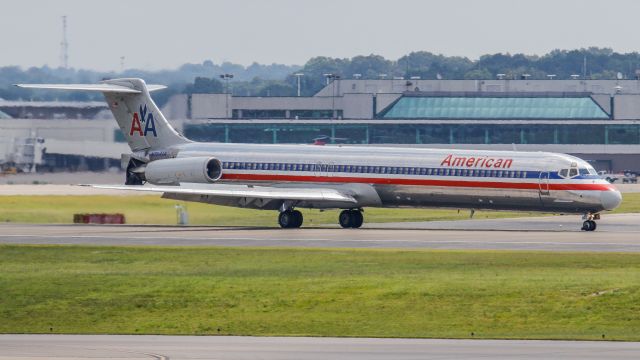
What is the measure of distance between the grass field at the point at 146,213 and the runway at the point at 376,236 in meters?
4.34

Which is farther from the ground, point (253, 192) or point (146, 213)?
point (253, 192)

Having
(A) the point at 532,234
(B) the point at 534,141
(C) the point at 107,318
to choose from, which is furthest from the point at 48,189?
(B) the point at 534,141

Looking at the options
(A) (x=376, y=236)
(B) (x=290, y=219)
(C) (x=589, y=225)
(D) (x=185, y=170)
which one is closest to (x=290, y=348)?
(A) (x=376, y=236)

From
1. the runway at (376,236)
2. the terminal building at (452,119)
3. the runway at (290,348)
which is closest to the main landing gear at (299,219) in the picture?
the runway at (376,236)

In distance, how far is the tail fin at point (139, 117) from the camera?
69438 millimetres

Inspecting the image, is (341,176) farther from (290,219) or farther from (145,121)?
(145,121)

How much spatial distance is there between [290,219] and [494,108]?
93328 millimetres

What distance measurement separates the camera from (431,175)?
63406mm

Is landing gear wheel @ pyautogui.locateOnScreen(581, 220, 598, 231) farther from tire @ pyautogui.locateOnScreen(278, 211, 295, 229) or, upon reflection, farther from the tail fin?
the tail fin

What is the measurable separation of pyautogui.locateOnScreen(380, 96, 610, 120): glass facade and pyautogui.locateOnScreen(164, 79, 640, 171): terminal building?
0.35ft

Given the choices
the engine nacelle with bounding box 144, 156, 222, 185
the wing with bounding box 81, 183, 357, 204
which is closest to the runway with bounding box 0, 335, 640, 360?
the wing with bounding box 81, 183, 357, 204

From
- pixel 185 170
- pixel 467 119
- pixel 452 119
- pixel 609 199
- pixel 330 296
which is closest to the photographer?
pixel 330 296

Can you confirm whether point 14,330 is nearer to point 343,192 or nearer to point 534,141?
point 343,192

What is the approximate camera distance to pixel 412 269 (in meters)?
44.4
